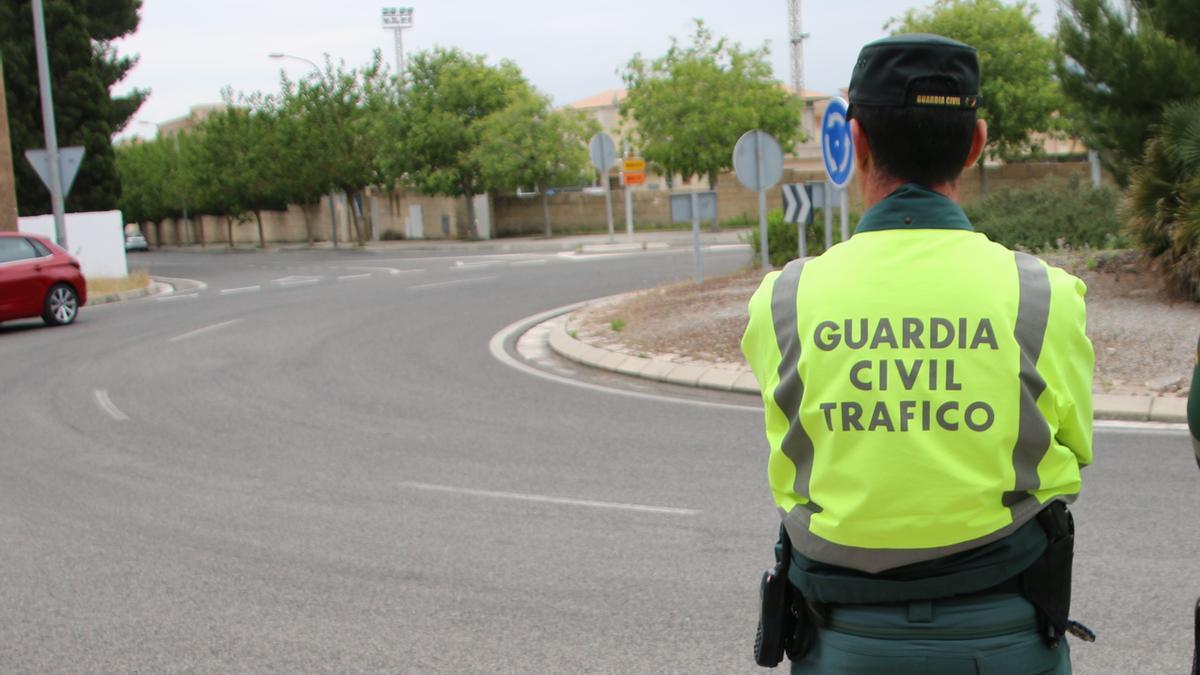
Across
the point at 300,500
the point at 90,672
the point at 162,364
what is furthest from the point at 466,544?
the point at 162,364

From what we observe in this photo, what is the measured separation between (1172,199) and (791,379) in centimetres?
1271

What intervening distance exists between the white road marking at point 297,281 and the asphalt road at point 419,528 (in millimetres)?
15453

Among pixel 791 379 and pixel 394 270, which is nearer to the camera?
pixel 791 379

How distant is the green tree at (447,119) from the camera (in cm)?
4962

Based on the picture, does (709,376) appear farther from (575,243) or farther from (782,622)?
(575,243)

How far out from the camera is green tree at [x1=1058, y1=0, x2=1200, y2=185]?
541 inches

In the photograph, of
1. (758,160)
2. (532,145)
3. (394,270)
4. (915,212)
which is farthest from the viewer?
(532,145)

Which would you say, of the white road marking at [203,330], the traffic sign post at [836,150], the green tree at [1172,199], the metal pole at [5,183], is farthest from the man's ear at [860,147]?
the metal pole at [5,183]

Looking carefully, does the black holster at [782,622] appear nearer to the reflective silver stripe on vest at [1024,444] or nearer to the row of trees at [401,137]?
the reflective silver stripe on vest at [1024,444]

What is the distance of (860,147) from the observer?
224cm

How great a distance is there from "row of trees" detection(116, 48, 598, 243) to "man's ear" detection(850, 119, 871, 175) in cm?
4470

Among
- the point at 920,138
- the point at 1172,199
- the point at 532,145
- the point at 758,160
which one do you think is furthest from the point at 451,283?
the point at 920,138

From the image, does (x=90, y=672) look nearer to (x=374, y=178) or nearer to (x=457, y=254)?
(x=457, y=254)

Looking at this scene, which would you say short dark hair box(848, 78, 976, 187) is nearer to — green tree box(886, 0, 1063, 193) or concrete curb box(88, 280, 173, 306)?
concrete curb box(88, 280, 173, 306)
